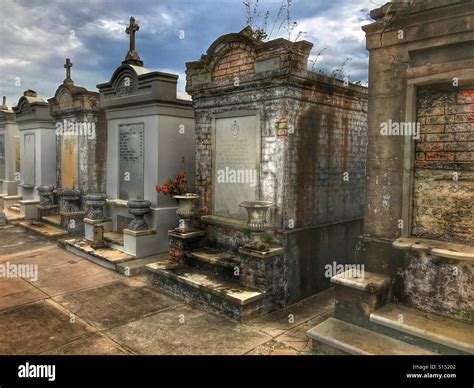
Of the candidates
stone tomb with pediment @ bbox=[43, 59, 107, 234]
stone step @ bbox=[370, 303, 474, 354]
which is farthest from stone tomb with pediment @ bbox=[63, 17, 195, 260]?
stone step @ bbox=[370, 303, 474, 354]

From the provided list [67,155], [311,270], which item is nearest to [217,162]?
[311,270]

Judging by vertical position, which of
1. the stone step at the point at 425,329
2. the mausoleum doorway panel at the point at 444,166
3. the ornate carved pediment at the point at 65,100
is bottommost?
the stone step at the point at 425,329

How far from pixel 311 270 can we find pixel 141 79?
16.8 ft

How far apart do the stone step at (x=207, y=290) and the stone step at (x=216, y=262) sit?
9 cm

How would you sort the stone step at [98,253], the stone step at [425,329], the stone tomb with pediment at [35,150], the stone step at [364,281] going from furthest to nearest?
Result: the stone tomb with pediment at [35,150] < the stone step at [98,253] < the stone step at [364,281] < the stone step at [425,329]

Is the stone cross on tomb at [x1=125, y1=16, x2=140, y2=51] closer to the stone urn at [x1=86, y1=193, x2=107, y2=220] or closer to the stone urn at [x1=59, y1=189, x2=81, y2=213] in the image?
the stone urn at [x1=86, y1=193, x2=107, y2=220]

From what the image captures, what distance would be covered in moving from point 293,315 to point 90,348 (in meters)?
2.59

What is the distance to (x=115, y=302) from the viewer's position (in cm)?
545

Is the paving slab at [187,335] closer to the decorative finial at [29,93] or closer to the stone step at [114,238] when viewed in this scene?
the stone step at [114,238]

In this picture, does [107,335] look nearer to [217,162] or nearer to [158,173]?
[217,162]

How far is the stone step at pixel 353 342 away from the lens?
11.3 feet

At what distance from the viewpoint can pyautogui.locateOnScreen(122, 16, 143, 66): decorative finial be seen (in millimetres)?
8547

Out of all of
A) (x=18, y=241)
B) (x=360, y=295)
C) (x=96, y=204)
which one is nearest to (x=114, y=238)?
(x=96, y=204)

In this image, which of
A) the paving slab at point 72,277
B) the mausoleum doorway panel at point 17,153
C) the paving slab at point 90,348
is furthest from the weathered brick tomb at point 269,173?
the mausoleum doorway panel at point 17,153
